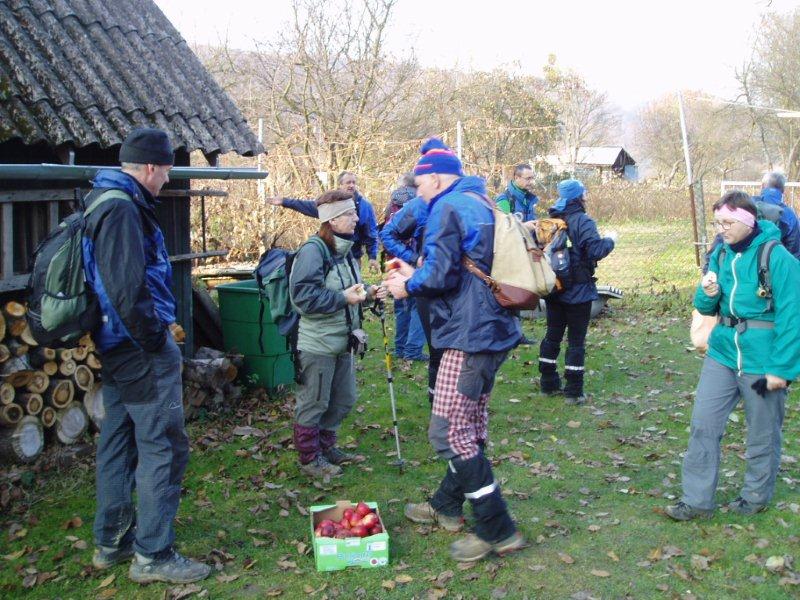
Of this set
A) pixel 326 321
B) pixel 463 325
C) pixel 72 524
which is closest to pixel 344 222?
pixel 326 321

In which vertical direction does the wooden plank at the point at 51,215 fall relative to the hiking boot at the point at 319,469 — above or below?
above

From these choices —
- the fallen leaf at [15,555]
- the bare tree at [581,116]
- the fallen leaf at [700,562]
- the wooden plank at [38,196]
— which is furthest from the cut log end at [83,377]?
the bare tree at [581,116]

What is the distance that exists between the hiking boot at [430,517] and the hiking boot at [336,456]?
3.74 ft

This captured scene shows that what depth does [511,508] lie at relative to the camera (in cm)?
557

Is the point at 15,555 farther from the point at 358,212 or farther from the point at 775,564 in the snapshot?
the point at 358,212

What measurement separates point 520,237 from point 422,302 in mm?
2445

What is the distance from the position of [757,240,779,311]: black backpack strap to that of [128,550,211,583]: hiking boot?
3.61m

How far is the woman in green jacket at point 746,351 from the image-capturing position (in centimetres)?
484

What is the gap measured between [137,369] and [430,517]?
2091 mm

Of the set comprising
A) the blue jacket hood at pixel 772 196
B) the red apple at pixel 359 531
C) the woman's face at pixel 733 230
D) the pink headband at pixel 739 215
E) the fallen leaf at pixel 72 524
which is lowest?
the fallen leaf at pixel 72 524

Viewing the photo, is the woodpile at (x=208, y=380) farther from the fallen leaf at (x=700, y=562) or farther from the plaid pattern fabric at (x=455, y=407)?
the fallen leaf at (x=700, y=562)

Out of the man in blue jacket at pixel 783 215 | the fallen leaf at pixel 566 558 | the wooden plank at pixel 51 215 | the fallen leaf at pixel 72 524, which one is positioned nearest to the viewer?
the fallen leaf at pixel 566 558

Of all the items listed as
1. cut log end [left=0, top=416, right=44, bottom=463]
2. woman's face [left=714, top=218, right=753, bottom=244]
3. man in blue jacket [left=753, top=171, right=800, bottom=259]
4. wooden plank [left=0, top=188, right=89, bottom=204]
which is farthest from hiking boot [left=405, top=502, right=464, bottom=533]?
man in blue jacket [left=753, top=171, right=800, bottom=259]

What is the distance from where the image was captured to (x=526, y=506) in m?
5.62
